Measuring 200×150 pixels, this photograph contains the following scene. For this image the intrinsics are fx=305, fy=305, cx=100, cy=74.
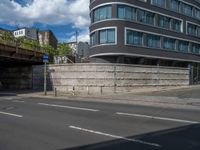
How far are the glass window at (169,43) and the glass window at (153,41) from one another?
2.07 meters

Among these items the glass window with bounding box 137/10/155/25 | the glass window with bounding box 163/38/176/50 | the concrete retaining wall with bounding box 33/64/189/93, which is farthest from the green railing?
the glass window with bounding box 163/38/176/50

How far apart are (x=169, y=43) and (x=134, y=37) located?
33.4 feet

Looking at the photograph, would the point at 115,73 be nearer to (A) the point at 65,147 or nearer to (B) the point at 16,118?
(B) the point at 16,118

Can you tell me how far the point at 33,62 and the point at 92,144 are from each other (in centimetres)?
3795

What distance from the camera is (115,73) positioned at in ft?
113

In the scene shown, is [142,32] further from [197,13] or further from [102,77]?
[197,13]

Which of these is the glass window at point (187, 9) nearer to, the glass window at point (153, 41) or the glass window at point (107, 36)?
the glass window at point (153, 41)

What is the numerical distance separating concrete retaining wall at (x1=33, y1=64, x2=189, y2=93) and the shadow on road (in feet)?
80.1

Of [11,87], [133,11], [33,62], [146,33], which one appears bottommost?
[11,87]

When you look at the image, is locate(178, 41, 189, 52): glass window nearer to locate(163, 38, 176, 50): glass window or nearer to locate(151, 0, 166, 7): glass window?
locate(163, 38, 176, 50): glass window

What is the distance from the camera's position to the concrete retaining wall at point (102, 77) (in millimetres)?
34062

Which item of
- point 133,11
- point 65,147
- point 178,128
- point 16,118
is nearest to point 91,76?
point 133,11

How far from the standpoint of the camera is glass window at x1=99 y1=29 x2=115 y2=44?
42.8 m

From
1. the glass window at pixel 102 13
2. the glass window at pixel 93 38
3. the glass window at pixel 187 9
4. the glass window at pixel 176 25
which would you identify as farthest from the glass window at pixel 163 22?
the glass window at pixel 93 38
